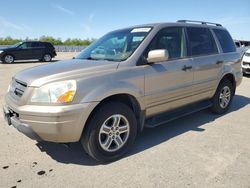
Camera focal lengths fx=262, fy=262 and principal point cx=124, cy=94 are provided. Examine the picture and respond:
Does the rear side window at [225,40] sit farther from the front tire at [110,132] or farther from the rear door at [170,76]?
the front tire at [110,132]

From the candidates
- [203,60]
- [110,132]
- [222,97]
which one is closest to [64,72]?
[110,132]

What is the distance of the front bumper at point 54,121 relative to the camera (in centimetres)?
303

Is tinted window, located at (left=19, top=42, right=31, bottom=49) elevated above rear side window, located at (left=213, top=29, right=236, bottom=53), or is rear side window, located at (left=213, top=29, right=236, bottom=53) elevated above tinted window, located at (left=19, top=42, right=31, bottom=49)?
tinted window, located at (left=19, top=42, right=31, bottom=49)

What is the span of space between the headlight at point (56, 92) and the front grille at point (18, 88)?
30cm

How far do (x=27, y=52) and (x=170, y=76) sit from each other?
57.6ft

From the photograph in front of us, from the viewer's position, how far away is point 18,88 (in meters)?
3.47

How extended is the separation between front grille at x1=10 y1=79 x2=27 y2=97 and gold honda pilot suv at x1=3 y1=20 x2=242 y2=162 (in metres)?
0.02

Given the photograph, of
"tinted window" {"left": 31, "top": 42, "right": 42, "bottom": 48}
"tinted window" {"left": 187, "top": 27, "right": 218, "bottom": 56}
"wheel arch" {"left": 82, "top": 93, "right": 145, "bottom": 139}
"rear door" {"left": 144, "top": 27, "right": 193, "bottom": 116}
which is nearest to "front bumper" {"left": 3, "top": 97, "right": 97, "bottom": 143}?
"wheel arch" {"left": 82, "top": 93, "right": 145, "bottom": 139}

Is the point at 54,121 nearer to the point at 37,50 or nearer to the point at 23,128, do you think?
the point at 23,128

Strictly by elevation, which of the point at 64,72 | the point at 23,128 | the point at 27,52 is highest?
the point at 27,52

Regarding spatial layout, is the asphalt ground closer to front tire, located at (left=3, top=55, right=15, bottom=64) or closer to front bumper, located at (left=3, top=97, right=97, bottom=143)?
front bumper, located at (left=3, top=97, right=97, bottom=143)

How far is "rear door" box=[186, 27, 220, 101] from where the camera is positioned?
4711 millimetres

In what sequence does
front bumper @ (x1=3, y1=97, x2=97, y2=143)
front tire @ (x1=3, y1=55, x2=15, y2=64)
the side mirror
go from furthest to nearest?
1. front tire @ (x1=3, y1=55, x2=15, y2=64)
2. the side mirror
3. front bumper @ (x1=3, y1=97, x2=97, y2=143)

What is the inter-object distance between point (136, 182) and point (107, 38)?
2.71 meters
